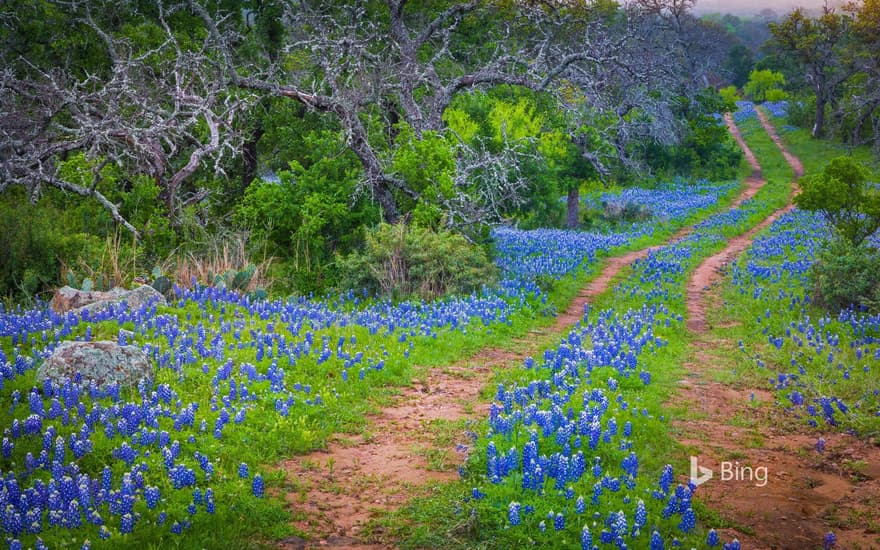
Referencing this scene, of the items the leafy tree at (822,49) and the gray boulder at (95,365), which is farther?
the leafy tree at (822,49)

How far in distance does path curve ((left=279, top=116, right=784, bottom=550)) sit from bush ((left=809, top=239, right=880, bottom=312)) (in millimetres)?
6993

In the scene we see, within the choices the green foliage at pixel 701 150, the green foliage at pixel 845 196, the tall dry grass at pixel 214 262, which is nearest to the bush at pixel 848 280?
the green foliage at pixel 845 196

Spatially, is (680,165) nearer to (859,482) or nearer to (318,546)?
(859,482)

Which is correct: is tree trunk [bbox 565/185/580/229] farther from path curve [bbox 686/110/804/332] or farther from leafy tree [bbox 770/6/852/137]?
leafy tree [bbox 770/6/852/137]

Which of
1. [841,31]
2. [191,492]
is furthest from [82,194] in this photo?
[841,31]

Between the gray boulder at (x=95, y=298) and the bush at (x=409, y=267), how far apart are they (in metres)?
3.97

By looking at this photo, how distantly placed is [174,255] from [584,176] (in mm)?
14284

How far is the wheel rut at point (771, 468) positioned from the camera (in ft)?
19.4

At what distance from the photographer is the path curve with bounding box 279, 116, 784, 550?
5.98 meters

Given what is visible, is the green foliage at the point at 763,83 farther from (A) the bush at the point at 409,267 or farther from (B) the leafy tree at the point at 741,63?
(A) the bush at the point at 409,267

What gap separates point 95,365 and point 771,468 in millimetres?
6702

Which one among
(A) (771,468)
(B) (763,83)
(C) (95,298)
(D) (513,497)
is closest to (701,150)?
(C) (95,298)

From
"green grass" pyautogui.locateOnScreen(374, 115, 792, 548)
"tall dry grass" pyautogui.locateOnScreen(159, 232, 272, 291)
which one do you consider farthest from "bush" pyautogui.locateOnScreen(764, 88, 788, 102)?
"green grass" pyautogui.locateOnScreen(374, 115, 792, 548)

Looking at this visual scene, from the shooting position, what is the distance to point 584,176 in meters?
24.5
